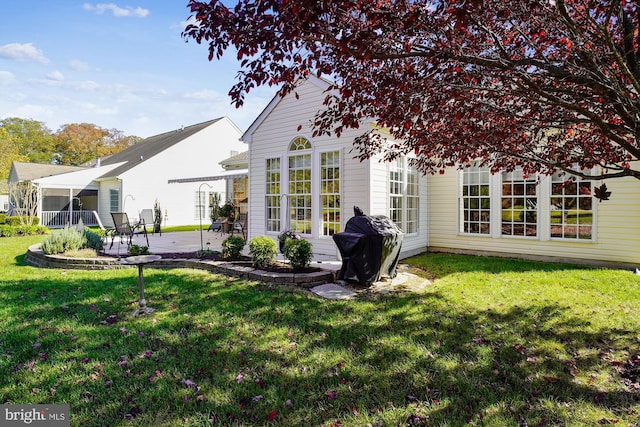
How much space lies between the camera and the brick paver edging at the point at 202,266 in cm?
590

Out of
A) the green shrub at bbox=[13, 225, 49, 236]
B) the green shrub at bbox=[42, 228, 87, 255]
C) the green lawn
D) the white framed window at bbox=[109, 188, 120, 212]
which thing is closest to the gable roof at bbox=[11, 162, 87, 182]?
the white framed window at bbox=[109, 188, 120, 212]

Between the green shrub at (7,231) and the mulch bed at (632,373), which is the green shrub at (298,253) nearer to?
the mulch bed at (632,373)

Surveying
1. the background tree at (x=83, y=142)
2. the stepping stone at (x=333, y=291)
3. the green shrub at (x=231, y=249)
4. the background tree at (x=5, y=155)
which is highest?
the background tree at (x=83, y=142)

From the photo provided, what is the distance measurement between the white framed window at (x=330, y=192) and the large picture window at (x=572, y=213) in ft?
17.6

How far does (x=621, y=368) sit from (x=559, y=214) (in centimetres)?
640

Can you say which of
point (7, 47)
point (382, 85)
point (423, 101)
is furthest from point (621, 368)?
point (7, 47)

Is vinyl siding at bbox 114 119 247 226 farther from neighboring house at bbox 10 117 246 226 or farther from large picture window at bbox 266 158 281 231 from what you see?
large picture window at bbox 266 158 281 231

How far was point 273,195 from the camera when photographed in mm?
9281

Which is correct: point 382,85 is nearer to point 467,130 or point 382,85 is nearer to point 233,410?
point 467,130

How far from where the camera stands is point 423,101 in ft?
12.0

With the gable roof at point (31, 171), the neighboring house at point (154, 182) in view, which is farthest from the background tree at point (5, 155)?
the neighboring house at point (154, 182)

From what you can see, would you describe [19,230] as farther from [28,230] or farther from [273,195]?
[273,195]

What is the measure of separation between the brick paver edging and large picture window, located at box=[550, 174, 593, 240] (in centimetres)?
642

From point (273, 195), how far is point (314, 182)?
4.96 ft
